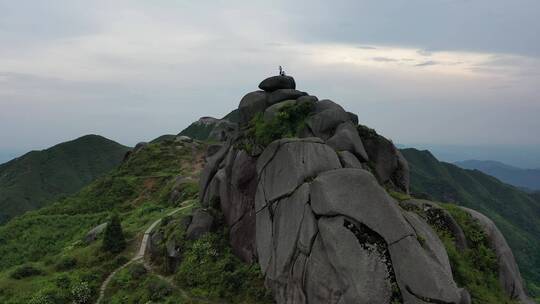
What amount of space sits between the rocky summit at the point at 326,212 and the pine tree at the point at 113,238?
1153cm

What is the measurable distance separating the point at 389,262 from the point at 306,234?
5892 mm

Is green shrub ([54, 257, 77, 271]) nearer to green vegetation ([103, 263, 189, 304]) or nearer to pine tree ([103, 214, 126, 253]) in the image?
pine tree ([103, 214, 126, 253])

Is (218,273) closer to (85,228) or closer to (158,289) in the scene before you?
(158,289)

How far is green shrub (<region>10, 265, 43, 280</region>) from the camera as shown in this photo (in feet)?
141

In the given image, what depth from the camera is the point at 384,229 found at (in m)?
24.1

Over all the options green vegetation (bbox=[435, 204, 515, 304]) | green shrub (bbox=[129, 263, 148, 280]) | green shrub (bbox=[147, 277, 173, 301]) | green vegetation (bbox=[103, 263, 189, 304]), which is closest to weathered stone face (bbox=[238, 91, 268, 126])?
green shrub (bbox=[147, 277, 173, 301])

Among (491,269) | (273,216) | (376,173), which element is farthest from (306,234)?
(491,269)

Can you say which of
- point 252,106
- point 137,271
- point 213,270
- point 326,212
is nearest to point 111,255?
point 137,271

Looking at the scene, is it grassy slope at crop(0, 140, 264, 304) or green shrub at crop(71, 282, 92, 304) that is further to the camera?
green shrub at crop(71, 282, 92, 304)

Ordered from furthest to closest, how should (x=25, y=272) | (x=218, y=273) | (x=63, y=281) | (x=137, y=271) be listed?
(x=25, y=272)
(x=63, y=281)
(x=137, y=271)
(x=218, y=273)

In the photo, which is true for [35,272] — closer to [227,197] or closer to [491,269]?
[227,197]

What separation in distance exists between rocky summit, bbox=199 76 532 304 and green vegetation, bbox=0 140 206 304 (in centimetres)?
1449

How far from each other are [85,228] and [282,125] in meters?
47.5

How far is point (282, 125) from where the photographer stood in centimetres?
3531
